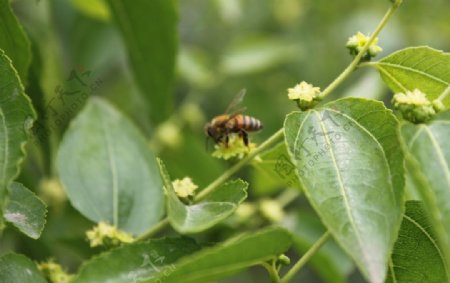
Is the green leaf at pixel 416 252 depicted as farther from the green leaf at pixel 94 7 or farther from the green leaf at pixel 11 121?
the green leaf at pixel 94 7

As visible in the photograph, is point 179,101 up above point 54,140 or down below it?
above

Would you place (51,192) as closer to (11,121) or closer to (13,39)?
(13,39)

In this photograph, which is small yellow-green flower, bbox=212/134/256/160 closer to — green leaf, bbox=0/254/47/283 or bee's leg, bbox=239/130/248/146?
bee's leg, bbox=239/130/248/146

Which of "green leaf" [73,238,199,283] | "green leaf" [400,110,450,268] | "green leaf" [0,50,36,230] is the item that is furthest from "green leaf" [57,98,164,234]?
"green leaf" [400,110,450,268]

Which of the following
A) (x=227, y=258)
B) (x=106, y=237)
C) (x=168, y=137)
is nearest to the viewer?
(x=227, y=258)

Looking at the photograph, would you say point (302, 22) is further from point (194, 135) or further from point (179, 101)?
point (194, 135)

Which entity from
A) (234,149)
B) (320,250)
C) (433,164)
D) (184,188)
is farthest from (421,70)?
(320,250)

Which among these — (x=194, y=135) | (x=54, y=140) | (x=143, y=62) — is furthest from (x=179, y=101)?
(x=143, y=62)
